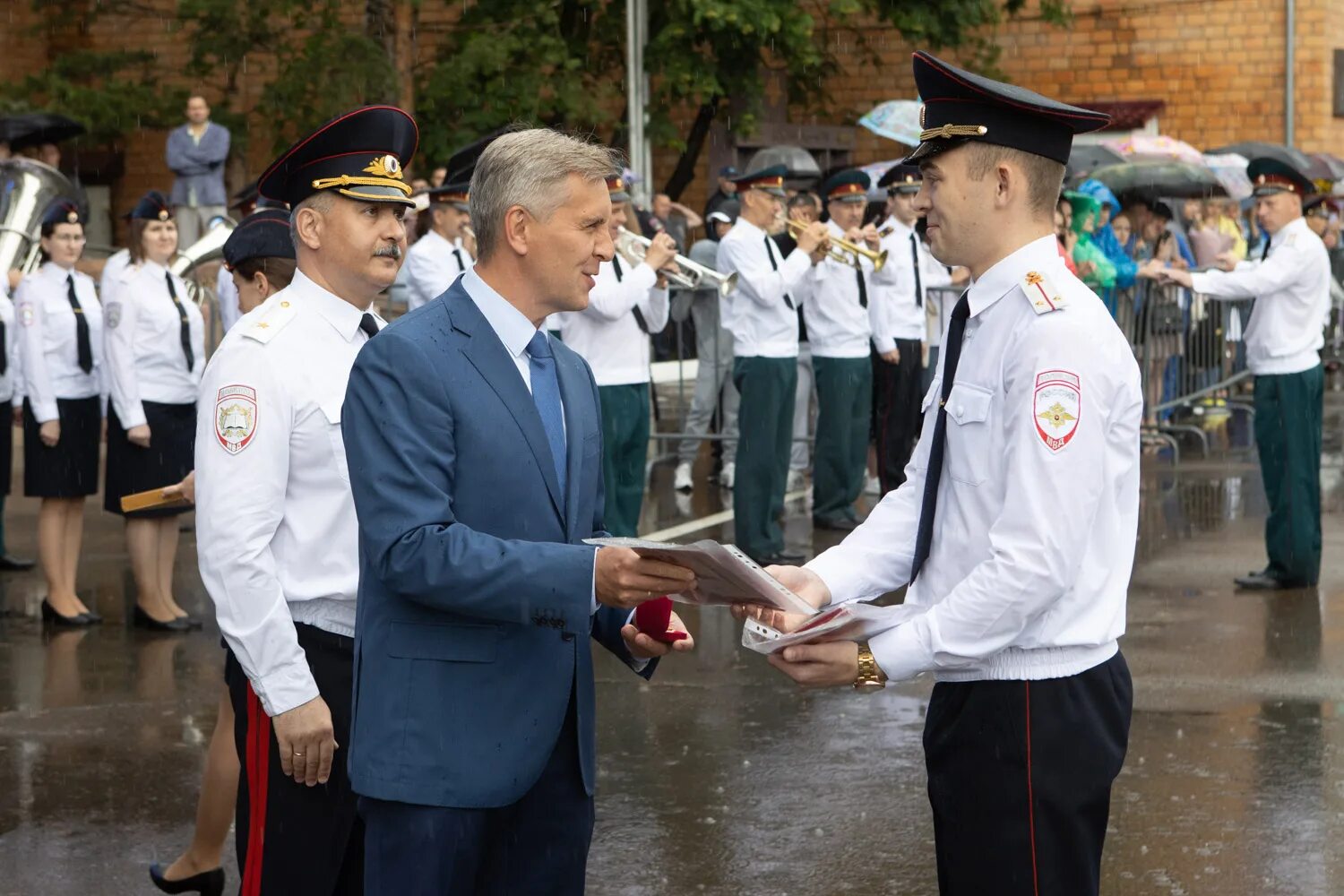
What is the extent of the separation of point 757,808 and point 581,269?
119 inches

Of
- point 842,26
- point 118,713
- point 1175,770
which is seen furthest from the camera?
point 842,26

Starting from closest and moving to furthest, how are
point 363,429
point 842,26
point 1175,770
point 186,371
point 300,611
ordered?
point 363,429
point 300,611
point 1175,770
point 186,371
point 842,26

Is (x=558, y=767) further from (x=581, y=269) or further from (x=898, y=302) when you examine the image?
(x=898, y=302)

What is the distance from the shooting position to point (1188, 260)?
18.7 m

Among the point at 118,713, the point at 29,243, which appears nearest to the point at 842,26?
the point at 29,243

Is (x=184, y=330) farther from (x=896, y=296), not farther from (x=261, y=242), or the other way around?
(x=896, y=296)

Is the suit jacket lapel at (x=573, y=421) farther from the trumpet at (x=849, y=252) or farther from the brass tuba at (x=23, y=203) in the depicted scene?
the brass tuba at (x=23, y=203)

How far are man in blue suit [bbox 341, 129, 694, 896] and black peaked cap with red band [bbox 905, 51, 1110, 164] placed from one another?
604 mm

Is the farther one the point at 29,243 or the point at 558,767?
the point at 29,243

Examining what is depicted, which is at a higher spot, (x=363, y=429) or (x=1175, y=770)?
(x=363, y=429)

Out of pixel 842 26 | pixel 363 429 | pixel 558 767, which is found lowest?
pixel 558 767

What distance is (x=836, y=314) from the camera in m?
11.3

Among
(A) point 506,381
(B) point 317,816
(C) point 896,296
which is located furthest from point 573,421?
(C) point 896,296

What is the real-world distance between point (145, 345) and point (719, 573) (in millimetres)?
6302
